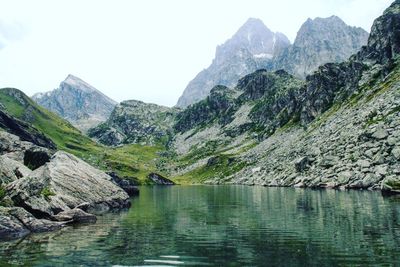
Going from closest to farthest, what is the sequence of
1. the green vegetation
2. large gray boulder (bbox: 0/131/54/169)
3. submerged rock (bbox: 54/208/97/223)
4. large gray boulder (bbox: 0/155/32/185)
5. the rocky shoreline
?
the rocky shoreline → submerged rock (bbox: 54/208/97/223) → the green vegetation → large gray boulder (bbox: 0/155/32/185) → large gray boulder (bbox: 0/131/54/169)

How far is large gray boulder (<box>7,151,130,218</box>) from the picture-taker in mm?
56578

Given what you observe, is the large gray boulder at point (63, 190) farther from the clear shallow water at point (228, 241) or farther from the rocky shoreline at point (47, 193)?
the clear shallow water at point (228, 241)

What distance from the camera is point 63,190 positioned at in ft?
234

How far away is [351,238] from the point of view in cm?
3950

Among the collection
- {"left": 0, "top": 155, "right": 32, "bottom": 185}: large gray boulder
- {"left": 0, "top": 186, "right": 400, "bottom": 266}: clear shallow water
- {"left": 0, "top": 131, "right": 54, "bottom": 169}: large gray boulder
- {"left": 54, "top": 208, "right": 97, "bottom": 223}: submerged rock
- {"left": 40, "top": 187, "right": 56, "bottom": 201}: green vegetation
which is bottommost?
{"left": 0, "top": 186, "right": 400, "bottom": 266}: clear shallow water

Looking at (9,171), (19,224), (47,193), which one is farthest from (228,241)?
(9,171)

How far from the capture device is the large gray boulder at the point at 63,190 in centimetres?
5658

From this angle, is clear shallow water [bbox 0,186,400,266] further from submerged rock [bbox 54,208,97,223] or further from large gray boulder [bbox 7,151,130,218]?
large gray boulder [bbox 7,151,130,218]

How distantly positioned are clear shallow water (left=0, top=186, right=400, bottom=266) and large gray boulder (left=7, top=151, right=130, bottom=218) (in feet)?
23.1

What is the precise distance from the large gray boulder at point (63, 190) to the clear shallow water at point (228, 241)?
7.03m

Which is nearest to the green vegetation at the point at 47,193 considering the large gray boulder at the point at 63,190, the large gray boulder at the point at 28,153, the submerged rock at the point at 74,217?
the large gray boulder at the point at 63,190

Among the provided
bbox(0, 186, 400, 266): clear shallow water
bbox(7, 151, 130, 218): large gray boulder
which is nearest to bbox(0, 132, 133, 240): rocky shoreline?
bbox(7, 151, 130, 218): large gray boulder

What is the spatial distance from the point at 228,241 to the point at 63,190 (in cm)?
4063

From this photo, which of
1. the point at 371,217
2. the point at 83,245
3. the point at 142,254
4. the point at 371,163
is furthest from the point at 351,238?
the point at 371,163
